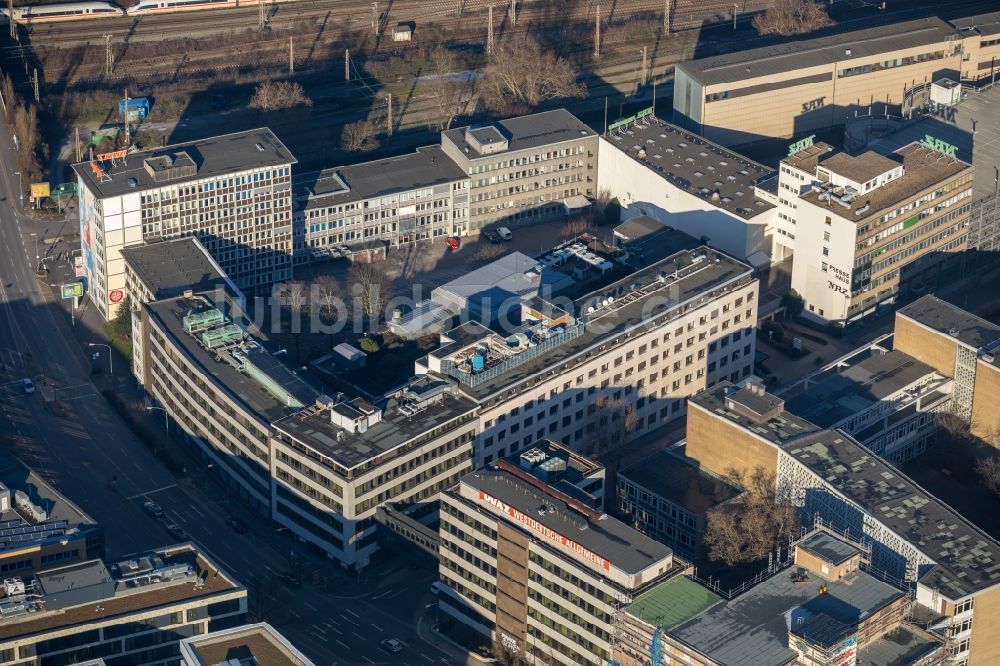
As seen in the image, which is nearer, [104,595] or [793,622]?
[793,622]

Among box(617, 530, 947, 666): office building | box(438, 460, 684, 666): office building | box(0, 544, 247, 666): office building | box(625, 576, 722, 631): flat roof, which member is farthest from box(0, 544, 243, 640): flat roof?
box(617, 530, 947, 666): office building

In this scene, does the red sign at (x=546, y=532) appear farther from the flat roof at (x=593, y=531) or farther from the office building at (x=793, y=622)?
the office building at (x=793, y=622)

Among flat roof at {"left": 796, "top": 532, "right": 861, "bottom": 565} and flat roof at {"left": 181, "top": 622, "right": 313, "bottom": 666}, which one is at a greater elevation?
flat roof at {"left": 796, "top": 532, "right": 861, "bottom": 565}

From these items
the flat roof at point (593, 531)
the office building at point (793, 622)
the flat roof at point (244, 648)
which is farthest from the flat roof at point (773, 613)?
the flat roof at point (244, 648)

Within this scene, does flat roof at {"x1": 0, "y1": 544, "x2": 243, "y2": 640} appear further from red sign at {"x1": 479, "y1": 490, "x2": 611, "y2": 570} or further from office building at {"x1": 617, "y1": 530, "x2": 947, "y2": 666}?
office building at {"x1": 617, "y1": 530, "x2": 947, "y2": 666}

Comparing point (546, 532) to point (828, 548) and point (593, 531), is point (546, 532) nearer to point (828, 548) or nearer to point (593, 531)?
point (593, 531)

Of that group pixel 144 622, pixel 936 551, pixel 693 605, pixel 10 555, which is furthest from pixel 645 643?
pixel 10 555

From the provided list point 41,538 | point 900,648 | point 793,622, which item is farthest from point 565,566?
point 41,538
